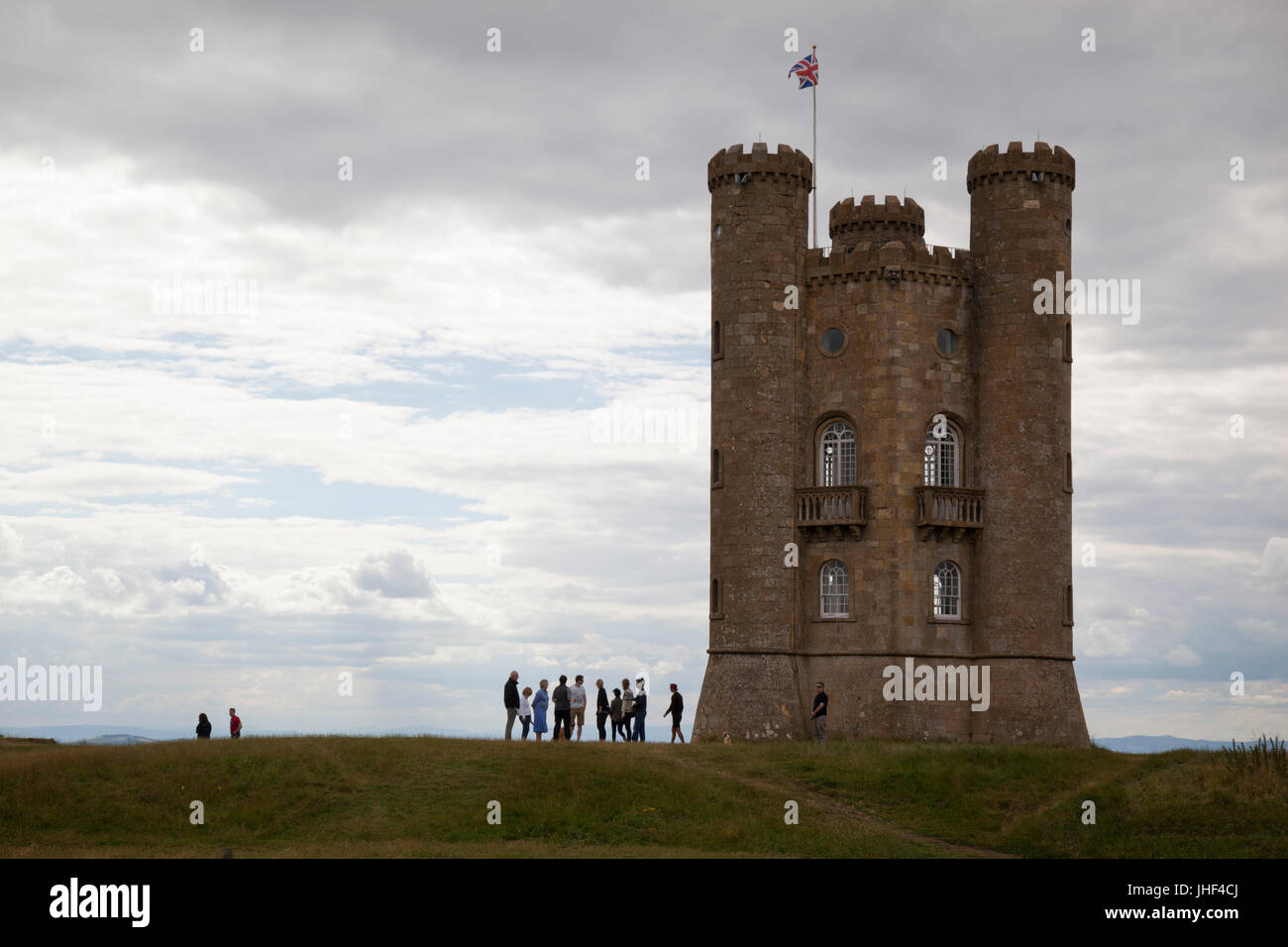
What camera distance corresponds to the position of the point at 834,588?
49.2 meters

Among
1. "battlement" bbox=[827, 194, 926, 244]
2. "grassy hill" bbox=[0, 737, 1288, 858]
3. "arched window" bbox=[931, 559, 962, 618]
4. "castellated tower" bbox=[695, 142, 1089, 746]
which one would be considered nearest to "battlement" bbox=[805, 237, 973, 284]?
"castellated tower" bbox=[695, 142, 1089, 746]

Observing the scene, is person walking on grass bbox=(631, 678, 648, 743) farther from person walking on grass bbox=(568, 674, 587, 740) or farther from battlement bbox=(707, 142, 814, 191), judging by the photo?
battlement bbox=(707, 142, 814, 191)

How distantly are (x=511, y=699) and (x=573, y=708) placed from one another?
1.90 metres

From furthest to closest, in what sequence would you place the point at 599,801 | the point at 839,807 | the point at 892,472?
the point at 892,472 < the point at 839,807 < the point at 599,801

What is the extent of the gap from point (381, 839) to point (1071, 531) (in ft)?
94.2

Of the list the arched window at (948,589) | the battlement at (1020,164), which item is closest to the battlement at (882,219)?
the battlement at (1020,164)

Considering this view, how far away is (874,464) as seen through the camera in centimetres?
4872

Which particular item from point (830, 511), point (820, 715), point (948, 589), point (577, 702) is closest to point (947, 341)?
point (830, 511)

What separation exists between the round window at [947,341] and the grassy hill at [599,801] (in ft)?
52.8

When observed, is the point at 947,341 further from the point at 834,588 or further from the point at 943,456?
the point at 834,588

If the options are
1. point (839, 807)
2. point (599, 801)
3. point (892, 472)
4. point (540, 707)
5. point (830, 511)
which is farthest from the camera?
point (830, 511)
